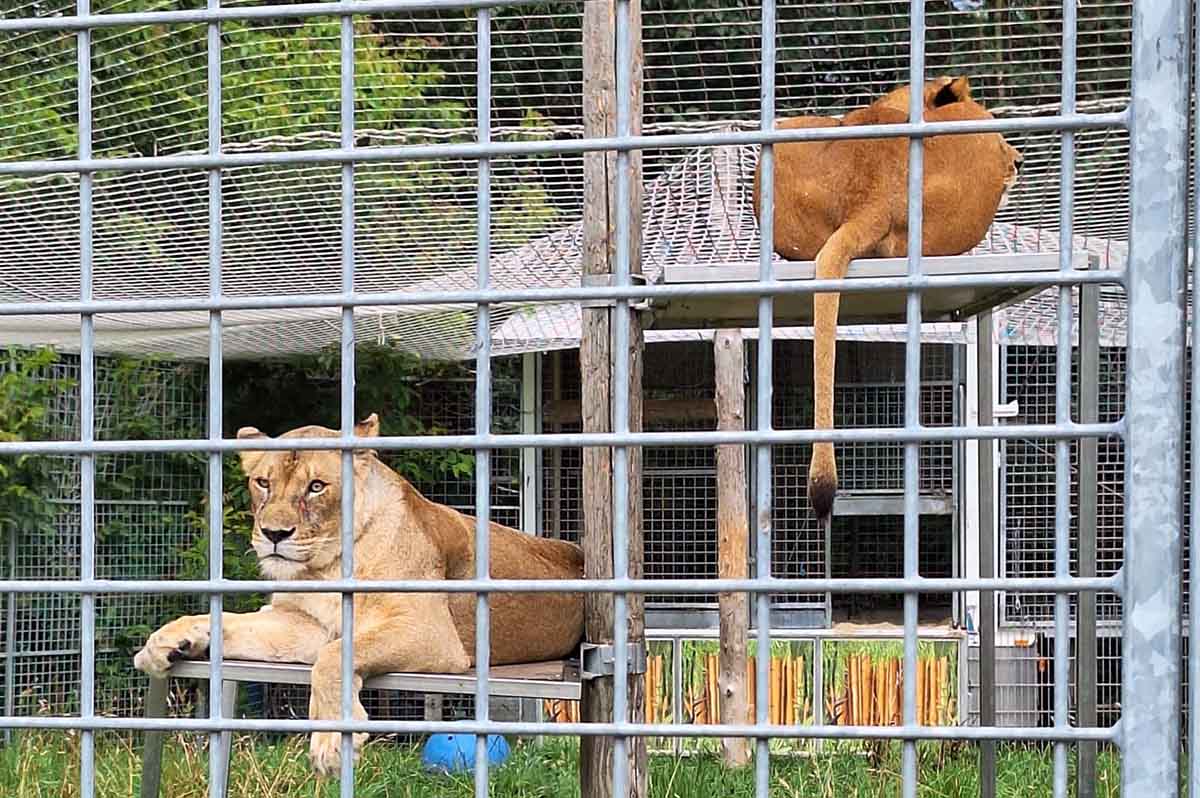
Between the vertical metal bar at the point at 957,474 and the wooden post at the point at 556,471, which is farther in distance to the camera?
the wooden post at the point at 556,471

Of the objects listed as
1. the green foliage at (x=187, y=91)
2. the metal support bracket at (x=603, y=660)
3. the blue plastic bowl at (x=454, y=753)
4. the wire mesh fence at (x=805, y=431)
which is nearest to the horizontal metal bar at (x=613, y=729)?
the wire mesh fence at (x=805, y=431)

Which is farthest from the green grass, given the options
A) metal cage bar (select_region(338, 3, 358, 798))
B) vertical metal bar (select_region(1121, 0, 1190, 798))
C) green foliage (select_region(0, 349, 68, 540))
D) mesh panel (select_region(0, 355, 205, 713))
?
vertical metal bar (select_region(1121, 0, 1190, 798))

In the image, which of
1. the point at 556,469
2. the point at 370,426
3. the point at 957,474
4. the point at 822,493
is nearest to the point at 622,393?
the point at 822,493

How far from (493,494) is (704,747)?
218cm

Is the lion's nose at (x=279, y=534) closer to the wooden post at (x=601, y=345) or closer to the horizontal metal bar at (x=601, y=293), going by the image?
the wooden post at (x=601, y=345)

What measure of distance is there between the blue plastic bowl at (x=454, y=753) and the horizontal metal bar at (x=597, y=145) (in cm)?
452

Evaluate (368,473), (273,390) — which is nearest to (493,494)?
(273,390)

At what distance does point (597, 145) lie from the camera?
1824mm

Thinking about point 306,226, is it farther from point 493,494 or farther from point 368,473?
point 493,494

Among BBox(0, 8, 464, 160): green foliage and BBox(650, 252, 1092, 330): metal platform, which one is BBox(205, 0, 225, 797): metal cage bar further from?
BBox(0, 8, 464, 160): green foliage

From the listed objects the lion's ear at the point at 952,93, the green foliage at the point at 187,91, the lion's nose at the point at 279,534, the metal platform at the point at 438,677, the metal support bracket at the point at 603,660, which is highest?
the green foliage at the point at 187,91

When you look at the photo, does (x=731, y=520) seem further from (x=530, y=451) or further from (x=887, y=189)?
(x=887, y=189)

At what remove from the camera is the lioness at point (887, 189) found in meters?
3.79

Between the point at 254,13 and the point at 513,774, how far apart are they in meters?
4.70
